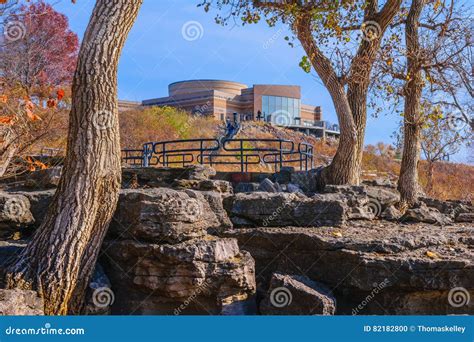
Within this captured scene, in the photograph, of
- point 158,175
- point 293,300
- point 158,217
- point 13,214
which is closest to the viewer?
point 293,300

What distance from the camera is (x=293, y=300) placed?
5508 mm

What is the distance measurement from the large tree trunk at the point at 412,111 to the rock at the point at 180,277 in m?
7.56

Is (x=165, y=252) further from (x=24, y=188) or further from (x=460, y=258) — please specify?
(x=24, y=188)

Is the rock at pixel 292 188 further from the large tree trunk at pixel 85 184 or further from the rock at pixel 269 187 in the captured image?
the large tree trunk at pixel 85 184

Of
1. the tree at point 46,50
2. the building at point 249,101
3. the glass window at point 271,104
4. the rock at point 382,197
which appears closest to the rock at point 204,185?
the rock at point 382,197

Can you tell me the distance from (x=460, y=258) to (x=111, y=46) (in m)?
4.75

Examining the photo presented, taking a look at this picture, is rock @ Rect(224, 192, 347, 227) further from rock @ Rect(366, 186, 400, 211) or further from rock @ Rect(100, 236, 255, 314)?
rock @ Rect(366, 186, 400, 211)

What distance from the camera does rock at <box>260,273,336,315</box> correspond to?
544 cm

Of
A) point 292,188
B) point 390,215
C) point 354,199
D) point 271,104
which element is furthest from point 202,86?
point 354,199

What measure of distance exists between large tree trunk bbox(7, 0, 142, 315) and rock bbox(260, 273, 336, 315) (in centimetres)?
197

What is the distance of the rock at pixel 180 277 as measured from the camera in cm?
552

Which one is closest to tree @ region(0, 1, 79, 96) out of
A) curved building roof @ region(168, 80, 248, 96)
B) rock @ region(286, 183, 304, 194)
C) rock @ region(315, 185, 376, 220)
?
rock @ region(286, 183, 304, 194)

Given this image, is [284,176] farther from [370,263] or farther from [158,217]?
[158,217]

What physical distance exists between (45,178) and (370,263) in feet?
18.3
